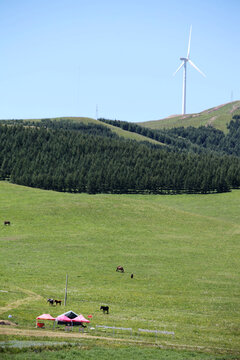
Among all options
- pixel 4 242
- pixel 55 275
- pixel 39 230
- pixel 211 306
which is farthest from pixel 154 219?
pixel 211 306

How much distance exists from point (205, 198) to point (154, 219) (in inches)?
2283

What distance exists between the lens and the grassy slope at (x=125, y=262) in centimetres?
5231

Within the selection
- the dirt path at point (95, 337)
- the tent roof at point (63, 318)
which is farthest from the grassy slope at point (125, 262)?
the tent roof at point (63, 318)

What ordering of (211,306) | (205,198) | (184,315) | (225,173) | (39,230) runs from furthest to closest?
(225,173), (205,198), (39,230), (211,306), (184,315)

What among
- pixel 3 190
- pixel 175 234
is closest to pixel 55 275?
pixel 175 234

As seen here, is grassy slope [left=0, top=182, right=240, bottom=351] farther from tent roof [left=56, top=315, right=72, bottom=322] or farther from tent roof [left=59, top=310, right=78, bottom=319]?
tent roof [left=56, top=315, right=72, bottom=322]

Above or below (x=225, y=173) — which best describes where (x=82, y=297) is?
below

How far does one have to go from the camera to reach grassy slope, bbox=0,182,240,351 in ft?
172

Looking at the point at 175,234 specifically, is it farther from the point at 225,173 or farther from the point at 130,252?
the point at 225,173

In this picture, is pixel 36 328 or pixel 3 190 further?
pixel 3 190

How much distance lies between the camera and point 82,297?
5962 centimetres

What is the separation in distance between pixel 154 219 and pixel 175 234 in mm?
13876

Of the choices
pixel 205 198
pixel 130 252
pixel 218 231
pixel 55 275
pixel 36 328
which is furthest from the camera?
pixel 205 198

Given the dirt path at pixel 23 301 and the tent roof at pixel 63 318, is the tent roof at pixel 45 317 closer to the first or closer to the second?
the tent roof at pixel 63 318
